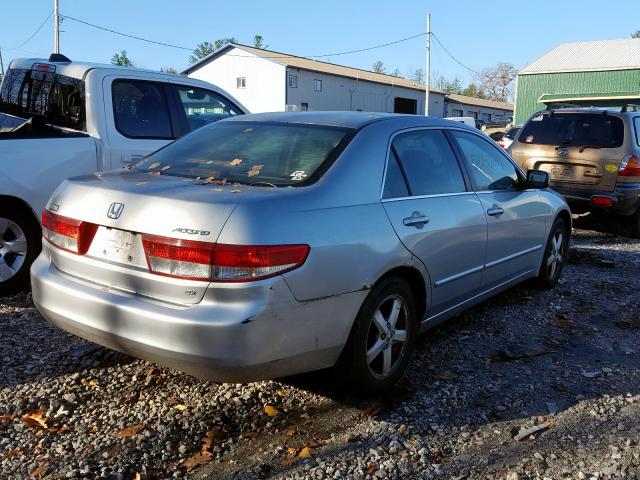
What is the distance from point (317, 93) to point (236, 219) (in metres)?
40.5

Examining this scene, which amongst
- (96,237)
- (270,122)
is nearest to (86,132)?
(270,122)

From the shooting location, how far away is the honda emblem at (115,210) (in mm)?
2922

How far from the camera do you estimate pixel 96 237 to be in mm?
3021

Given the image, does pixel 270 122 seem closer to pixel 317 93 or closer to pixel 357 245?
pixel 357 245

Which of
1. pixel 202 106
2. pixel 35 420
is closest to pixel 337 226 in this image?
pixel 35 420

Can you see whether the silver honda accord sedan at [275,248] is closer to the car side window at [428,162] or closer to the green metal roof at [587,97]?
the car side window at [428,162]

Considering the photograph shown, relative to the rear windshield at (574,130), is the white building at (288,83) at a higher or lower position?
higher

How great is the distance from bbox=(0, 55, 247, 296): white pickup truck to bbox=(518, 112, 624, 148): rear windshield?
4724mm

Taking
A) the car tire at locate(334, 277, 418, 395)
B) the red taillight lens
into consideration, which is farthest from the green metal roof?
the car tire at locate(334, 277, 418, 395)

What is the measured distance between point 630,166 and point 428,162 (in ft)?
17.2

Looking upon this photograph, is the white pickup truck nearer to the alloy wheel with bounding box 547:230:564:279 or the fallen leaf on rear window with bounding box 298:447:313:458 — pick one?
the fallen leaf on rear window with bounding box 298:447:313:458

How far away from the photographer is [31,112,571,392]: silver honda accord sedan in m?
2.66

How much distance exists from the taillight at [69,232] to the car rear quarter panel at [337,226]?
33.7 inches

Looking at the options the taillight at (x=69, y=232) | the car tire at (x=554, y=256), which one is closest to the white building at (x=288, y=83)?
the car tire at (x=554, y=256)
